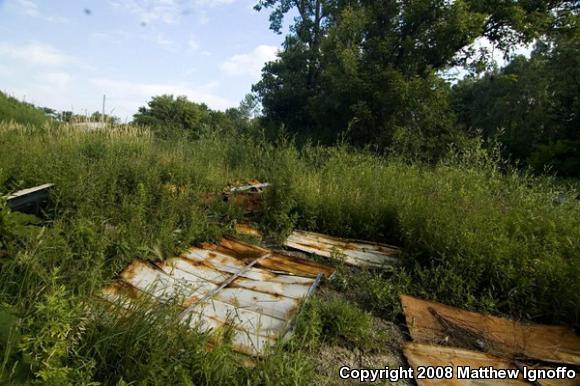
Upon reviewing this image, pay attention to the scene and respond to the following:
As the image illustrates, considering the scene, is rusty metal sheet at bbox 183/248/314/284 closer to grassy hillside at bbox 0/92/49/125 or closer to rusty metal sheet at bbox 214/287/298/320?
rusty metal sheet at bbox 214/287/298/320

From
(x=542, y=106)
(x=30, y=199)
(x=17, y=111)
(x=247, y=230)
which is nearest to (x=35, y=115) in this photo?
(x=17, y=111)

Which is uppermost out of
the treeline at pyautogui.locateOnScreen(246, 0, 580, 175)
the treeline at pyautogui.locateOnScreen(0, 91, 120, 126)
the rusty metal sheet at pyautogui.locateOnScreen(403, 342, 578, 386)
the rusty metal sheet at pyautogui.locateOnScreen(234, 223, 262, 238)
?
the treeline at pyautogui.locateOnScreen(246, 0, 580, 175)

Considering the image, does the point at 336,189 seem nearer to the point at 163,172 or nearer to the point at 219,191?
the point at 219,191

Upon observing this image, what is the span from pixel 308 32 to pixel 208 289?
15.6m

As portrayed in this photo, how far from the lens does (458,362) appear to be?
6.54 ft

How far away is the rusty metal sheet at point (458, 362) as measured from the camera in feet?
6.11

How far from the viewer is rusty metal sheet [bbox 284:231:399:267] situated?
328 centimetres

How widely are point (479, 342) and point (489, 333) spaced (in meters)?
0.16

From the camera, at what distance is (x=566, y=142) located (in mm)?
16031

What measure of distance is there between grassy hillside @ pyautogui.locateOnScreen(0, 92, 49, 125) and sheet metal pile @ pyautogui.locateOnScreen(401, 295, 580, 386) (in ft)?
45.2

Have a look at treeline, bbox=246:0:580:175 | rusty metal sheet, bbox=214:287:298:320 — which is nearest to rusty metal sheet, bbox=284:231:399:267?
rusty metal sheet, bbox=214:287:298:320

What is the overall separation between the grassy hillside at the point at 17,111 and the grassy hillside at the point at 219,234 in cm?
807

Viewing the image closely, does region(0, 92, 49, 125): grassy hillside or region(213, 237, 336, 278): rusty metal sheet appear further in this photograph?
region(0, 92, 49, 125): grassy hillside

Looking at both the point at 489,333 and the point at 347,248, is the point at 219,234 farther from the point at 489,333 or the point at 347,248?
the point at 489,333
